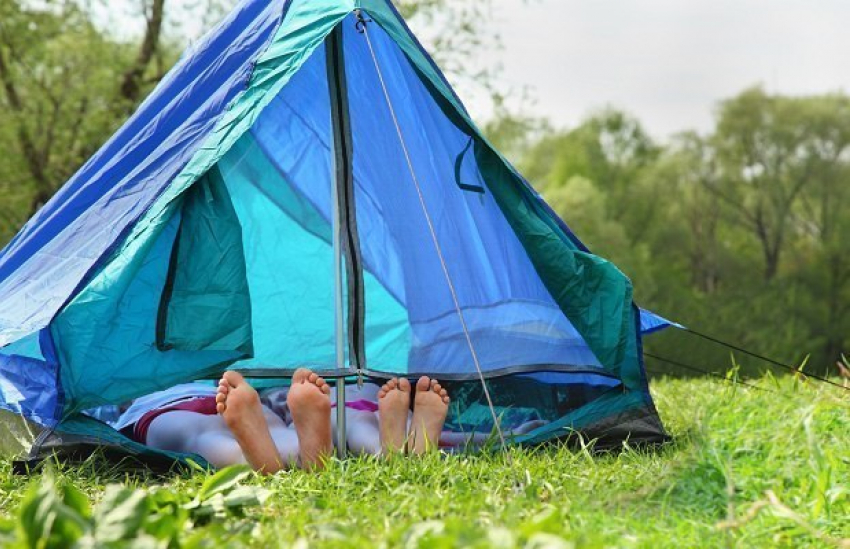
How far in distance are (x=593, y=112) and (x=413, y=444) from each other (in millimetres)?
25425

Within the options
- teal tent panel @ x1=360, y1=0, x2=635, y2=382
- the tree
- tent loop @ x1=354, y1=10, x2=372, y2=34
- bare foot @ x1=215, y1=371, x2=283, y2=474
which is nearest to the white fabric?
bare foot @ x1=215, y1=371, x2=283, y2=474

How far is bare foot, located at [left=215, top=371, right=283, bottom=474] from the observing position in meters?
2.77

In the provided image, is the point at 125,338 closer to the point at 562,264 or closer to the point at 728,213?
the point at 562,264

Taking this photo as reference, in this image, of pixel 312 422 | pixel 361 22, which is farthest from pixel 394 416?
pixel 361 22

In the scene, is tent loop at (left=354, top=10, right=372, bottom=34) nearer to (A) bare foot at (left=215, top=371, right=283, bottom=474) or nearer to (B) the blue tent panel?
(B) the blue tent panel

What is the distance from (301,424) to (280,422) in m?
0.45

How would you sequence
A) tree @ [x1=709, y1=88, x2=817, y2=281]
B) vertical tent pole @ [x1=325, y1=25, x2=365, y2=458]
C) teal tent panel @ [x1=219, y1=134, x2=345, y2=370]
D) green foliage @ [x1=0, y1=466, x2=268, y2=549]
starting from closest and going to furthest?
green foliage @ [x1=0, y1=466, x2=268, y2=549] → vertical tent pole @ [x1=325, y1=25, x2=365, y2=458] → teal tent panel @ [x1=219, y1=134, x2=345, y2=370] → tree @ [x1=709, y1=88, x2=817, y2=281]

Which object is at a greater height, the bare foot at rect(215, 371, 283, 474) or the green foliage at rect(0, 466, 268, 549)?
the green foliage at rect(0, 466, 268, 549)

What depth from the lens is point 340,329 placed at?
10.7 feet

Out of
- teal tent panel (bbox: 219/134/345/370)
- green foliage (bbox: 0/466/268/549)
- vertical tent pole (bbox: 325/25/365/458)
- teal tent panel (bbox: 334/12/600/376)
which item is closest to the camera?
green foliage (bbox: 0/466/268/549)

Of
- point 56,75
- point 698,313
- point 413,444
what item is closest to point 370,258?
point 413,444

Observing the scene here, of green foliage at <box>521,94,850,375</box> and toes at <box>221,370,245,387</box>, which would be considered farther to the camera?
green foliage at <box>521,94,850,375</box>

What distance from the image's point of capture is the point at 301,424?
2.84m

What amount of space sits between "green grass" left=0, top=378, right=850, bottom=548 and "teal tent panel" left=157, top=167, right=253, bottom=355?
1.45ft
